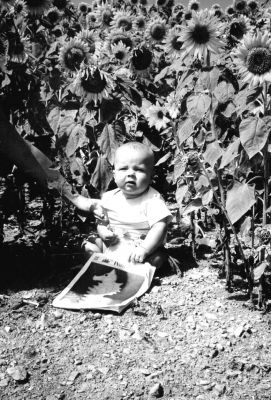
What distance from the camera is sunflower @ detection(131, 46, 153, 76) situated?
297 centimetres

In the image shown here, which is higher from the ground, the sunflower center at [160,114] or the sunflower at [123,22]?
the sunflower at [123,22]

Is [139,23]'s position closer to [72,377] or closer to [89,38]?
[89,38]

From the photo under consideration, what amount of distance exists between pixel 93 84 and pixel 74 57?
0.58m

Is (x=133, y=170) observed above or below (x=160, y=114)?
below

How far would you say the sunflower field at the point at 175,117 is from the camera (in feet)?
5.92

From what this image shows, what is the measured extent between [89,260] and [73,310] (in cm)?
33

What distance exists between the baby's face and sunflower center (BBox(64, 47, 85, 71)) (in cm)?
75

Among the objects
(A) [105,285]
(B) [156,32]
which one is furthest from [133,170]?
(B) [156,32]

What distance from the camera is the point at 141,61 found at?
117 inches

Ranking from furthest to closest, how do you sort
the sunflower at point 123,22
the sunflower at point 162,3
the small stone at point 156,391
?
the sunflower at point 162,3 < the sunflower at point 123,22 < the small stone at point 156,391

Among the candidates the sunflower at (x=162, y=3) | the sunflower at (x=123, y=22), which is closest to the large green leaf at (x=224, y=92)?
the sunflower at (x=123, y=22)

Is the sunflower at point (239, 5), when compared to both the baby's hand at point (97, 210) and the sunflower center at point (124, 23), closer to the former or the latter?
the sunflower center at point (124, 23)

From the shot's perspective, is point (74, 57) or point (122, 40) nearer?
point (74, 57)

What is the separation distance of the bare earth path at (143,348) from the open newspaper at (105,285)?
0.04 meters
